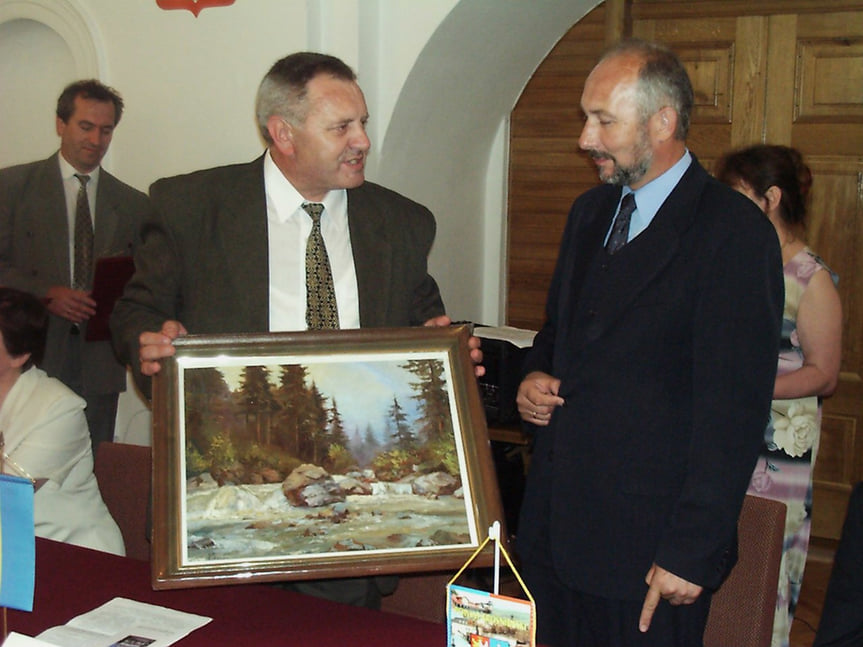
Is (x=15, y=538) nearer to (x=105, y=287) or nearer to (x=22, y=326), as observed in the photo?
(x=22, y=326)

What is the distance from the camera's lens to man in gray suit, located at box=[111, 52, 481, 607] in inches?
82.4

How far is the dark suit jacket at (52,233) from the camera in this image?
11.6ft

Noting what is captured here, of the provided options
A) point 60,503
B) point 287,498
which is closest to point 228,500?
point 287,498

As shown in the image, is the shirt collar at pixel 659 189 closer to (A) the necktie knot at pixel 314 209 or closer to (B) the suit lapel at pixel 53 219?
(A) the necktie knot at pixel 314 209

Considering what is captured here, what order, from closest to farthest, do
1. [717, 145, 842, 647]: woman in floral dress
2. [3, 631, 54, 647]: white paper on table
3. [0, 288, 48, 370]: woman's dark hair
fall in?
[3, 631, 54, 647]: white paper on table < [0, 288, 48, 370]: woman's dark hair < [717, 145, 842, 647]: woman in floral dress

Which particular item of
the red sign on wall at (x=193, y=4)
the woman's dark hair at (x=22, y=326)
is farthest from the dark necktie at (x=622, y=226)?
the red sign on wall at (x=193, y=4)

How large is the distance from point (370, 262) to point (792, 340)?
140 cm

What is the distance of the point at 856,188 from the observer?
4059 millimetres

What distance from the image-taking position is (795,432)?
296 centimetres

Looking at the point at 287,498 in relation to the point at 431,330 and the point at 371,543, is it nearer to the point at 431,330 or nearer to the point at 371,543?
the point at 371,543

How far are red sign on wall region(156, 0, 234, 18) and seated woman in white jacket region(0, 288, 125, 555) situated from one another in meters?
1.36

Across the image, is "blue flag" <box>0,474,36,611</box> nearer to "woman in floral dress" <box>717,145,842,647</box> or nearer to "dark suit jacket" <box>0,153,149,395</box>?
"woman in floral dress" <box>717,145,842,647</box>

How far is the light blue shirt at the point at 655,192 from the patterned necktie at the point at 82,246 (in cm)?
231

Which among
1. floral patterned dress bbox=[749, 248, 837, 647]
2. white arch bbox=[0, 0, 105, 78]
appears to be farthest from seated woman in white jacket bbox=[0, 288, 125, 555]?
Answer: floral patterned dress bbox=[749, 248, 837, 647]
